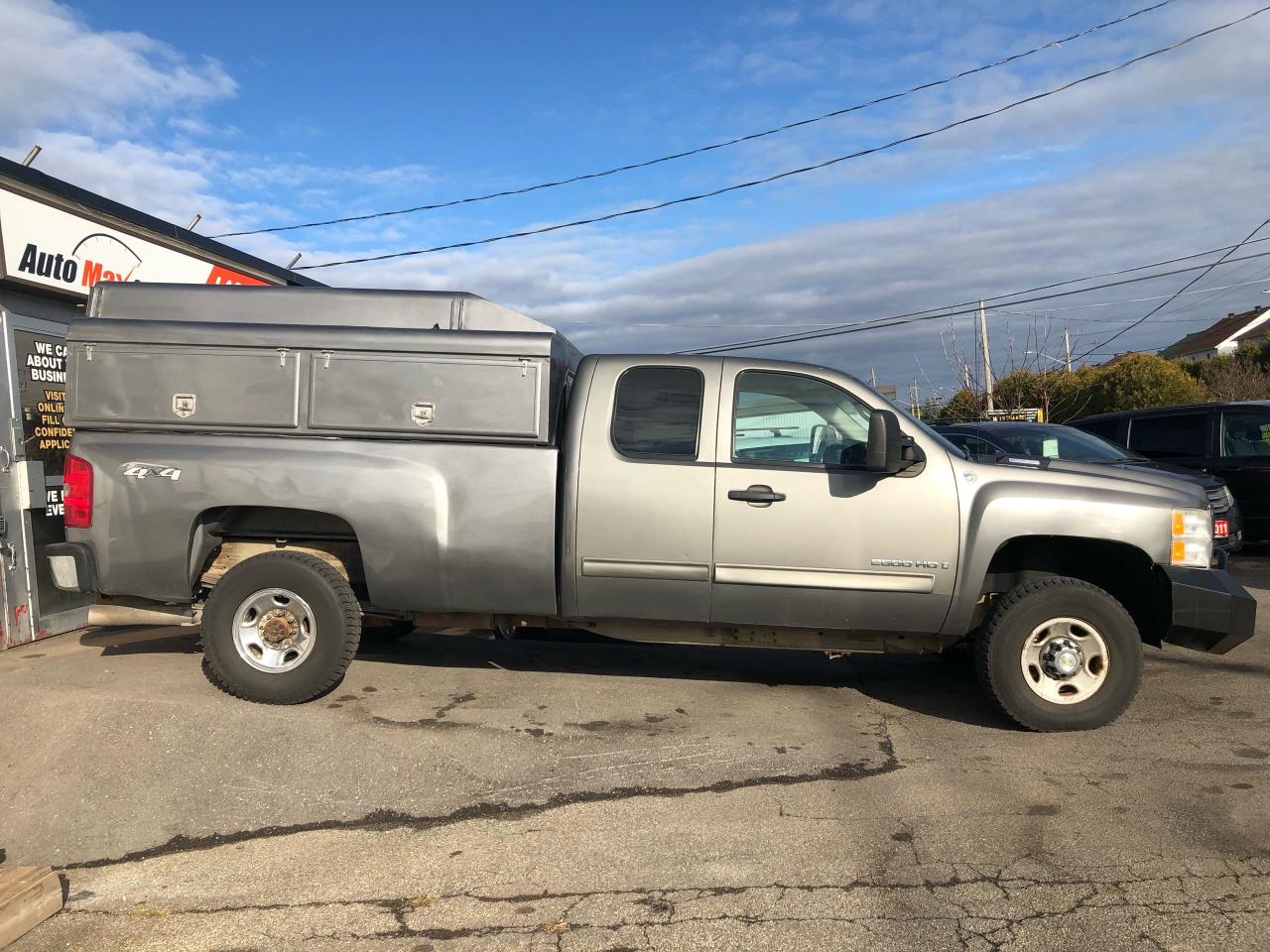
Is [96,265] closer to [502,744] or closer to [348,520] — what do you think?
[348,520]

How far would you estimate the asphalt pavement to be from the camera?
10.7 feet

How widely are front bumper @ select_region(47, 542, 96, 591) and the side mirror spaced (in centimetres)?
434

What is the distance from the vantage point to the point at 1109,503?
512 centimetres

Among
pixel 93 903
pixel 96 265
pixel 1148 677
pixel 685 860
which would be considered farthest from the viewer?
pixel 96 265

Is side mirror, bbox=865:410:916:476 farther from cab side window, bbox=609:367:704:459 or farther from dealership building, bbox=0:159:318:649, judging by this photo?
dealership building, bbox=0:159:318:649

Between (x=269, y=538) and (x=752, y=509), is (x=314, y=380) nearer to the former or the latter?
(x=269, y=538)

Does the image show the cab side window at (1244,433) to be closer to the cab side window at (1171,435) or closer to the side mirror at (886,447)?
the cab side window at (1171,435)

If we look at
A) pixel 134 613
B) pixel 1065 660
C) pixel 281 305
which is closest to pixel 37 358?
pixel 281 305

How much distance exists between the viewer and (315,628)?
17.9ft

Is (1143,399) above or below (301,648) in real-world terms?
above

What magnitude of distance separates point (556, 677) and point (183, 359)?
2974 mm

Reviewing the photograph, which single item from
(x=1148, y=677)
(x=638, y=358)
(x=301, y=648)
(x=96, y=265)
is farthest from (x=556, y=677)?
(x=96, y=265)

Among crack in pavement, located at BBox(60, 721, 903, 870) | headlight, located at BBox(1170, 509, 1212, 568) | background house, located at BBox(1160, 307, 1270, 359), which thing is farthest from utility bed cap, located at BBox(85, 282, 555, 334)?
background house, located at BBox(1160, 307, 1270, 359)

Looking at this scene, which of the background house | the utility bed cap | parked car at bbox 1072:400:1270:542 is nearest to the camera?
the utility bed cap
